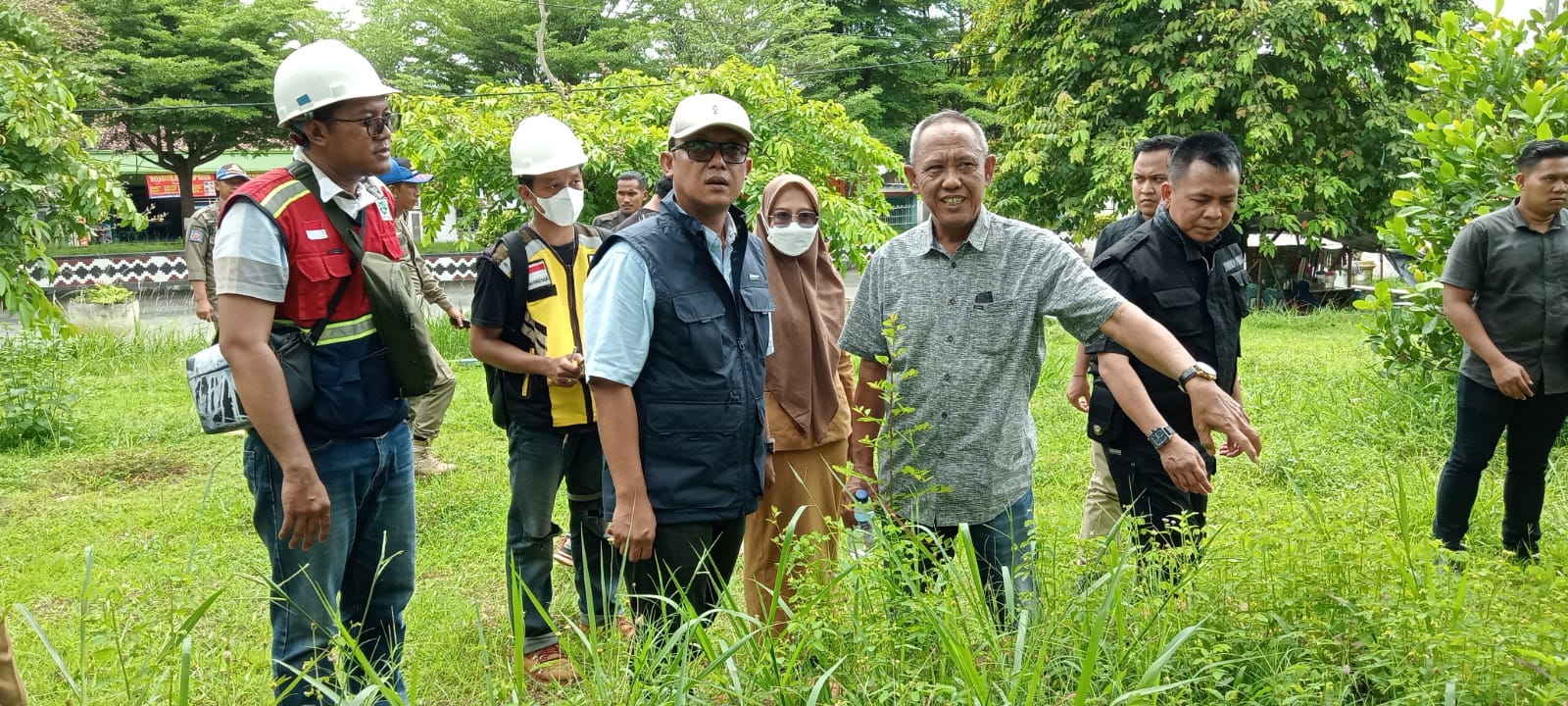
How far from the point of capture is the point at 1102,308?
2.66 meters

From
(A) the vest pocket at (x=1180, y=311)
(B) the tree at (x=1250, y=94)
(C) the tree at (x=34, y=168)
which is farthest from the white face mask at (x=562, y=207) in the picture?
(B) the tree at (x=1250, y=94)

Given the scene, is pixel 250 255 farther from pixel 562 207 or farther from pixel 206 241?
pixel 206 241

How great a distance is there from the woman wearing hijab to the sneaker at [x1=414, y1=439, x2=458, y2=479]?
10.6ft

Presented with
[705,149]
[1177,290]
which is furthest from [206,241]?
[1177,290]

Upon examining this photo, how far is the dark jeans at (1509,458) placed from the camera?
4.10 metres

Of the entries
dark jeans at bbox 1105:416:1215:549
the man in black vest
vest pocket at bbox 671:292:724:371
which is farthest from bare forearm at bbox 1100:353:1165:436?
vest pocket at bbox 671:292:724:371

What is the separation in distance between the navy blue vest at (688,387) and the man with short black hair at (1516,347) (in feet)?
9.96

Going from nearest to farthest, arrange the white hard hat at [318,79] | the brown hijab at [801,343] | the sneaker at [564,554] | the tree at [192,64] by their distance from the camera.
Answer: the white hard hat at [318,79], the brown hijab at [801,343], the sneaker at [564,554], the tree at [192,64]

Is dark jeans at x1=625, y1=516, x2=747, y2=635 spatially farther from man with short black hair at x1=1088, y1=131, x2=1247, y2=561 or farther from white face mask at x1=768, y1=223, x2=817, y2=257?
man with short black hair at x1=1088, y1=131, x2=1247, y2=561

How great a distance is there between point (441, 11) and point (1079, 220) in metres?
21.0

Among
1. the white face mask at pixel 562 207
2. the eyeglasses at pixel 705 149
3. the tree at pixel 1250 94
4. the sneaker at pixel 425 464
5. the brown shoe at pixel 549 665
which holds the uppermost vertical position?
the tree at pixel 1250 94

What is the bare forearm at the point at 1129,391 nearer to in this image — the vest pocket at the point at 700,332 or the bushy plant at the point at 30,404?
the vest pocket at the point at 700,332

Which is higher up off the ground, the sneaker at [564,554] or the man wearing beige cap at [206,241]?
the man wearing beige cap at [206,241]

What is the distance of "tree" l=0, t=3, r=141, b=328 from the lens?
228 inches
